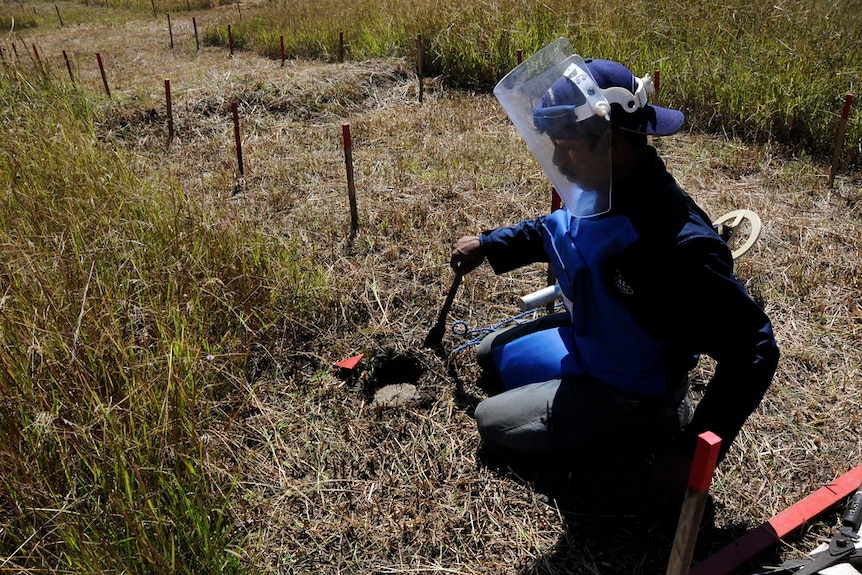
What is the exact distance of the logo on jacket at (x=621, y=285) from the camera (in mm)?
1873

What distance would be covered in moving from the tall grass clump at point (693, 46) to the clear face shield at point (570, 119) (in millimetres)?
3487

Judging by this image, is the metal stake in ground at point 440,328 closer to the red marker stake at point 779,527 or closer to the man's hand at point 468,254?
the man's hand at point 468,254

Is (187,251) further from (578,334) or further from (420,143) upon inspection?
(420,143)

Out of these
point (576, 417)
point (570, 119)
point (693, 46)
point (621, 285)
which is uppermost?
point (570, 119)

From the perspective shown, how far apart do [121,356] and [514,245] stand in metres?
1.44

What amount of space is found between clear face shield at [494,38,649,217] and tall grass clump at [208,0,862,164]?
137 inches

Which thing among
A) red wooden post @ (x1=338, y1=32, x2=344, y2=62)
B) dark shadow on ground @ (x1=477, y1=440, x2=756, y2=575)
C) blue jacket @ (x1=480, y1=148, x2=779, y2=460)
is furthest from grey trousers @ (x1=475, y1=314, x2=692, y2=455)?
red wooden post @ (x1=338, y1=32, x2=344, y2=62)

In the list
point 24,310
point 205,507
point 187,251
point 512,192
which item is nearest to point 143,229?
Answer: point 187,251

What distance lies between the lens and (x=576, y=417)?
2.11 meters

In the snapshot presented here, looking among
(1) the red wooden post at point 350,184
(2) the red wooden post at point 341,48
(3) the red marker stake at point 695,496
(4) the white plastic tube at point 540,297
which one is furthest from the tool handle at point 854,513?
(2) the red wooden post at point 341,48

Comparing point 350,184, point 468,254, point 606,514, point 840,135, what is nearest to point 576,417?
point 606,514

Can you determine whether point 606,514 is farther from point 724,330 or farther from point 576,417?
point 724,330

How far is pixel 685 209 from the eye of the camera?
1.76 meters

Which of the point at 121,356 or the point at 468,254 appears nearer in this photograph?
the point at 121,356
